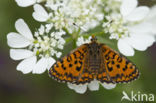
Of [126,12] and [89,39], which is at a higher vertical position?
[126,12]

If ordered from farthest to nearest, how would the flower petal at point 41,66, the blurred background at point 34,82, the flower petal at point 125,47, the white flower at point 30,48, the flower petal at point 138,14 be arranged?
1. the blurred background at point 34,82
2. the flower petal at point 138,14
3. the flower petal at point 125,47
4. the white flower at point 30,48
5. the flower petal at point 41,66

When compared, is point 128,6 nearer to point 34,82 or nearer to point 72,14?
point 72,14

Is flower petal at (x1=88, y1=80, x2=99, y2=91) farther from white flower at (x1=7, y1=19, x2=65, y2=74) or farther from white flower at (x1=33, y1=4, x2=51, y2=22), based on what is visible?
white flower at (x1=33, y1=4, x2=51, y2=22)

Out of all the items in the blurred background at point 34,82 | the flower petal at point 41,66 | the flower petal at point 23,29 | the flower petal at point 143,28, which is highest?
the flower petal at point 23,29

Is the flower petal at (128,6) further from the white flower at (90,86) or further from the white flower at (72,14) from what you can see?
the white flower at (90,86)

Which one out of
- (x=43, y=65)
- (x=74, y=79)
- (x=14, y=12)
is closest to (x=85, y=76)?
(x=74, y=79)

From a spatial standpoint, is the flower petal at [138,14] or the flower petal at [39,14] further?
the flower petal at [138,14]

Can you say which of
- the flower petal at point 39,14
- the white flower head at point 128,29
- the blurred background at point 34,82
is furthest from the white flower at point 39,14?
the blurred background at point 34,82

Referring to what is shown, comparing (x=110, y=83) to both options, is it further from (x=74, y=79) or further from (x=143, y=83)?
(x=143, y=83)

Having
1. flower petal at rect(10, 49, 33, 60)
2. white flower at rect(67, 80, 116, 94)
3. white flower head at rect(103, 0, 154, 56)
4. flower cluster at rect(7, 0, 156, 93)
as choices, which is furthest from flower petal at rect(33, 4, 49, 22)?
white flower at rect(67, 80, 116, 94)
